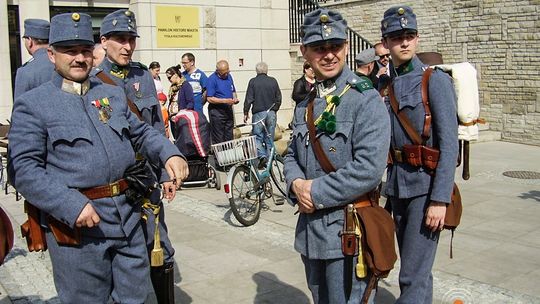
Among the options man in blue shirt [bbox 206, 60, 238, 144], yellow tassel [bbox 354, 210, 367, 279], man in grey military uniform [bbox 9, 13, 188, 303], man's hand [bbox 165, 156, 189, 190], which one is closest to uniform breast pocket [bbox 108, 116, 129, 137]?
man in grey military uniform [bbox 9, 13, 188, 303]

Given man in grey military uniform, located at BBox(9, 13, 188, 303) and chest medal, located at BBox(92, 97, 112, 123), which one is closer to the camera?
man in grey military uniform, located at BBox(9, 13, 188, 303)

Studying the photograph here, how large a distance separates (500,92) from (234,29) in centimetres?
652

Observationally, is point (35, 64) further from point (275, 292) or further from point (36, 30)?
point (275, 292)

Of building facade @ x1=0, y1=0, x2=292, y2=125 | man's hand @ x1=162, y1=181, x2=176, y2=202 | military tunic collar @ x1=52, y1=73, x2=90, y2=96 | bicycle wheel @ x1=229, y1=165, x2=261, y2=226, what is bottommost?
bicycle wheel @ x1=229, y1=165, x2=261, y2=226

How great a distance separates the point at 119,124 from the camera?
11.1 ft

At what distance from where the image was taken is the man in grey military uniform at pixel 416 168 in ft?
11.9

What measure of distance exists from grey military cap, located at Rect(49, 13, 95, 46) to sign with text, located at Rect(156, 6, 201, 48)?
10.5 m

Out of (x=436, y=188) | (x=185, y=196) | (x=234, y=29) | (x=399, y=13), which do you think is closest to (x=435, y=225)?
(x=436, y=188)

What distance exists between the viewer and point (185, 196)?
9227mm

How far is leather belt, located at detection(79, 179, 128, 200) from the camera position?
321 centimetres

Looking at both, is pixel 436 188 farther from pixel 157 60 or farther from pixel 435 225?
pixel 157 60

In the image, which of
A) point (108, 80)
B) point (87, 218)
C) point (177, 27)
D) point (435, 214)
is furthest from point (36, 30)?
point (177, 27)

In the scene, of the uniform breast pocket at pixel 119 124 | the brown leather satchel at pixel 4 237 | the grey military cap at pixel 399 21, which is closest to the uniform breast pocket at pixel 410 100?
the grey military cap at pixel 399 21

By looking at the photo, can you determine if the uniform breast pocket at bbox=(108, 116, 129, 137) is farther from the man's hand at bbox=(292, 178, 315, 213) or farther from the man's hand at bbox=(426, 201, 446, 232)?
the man's hand at bbox=(426, 201, 446, 232)
